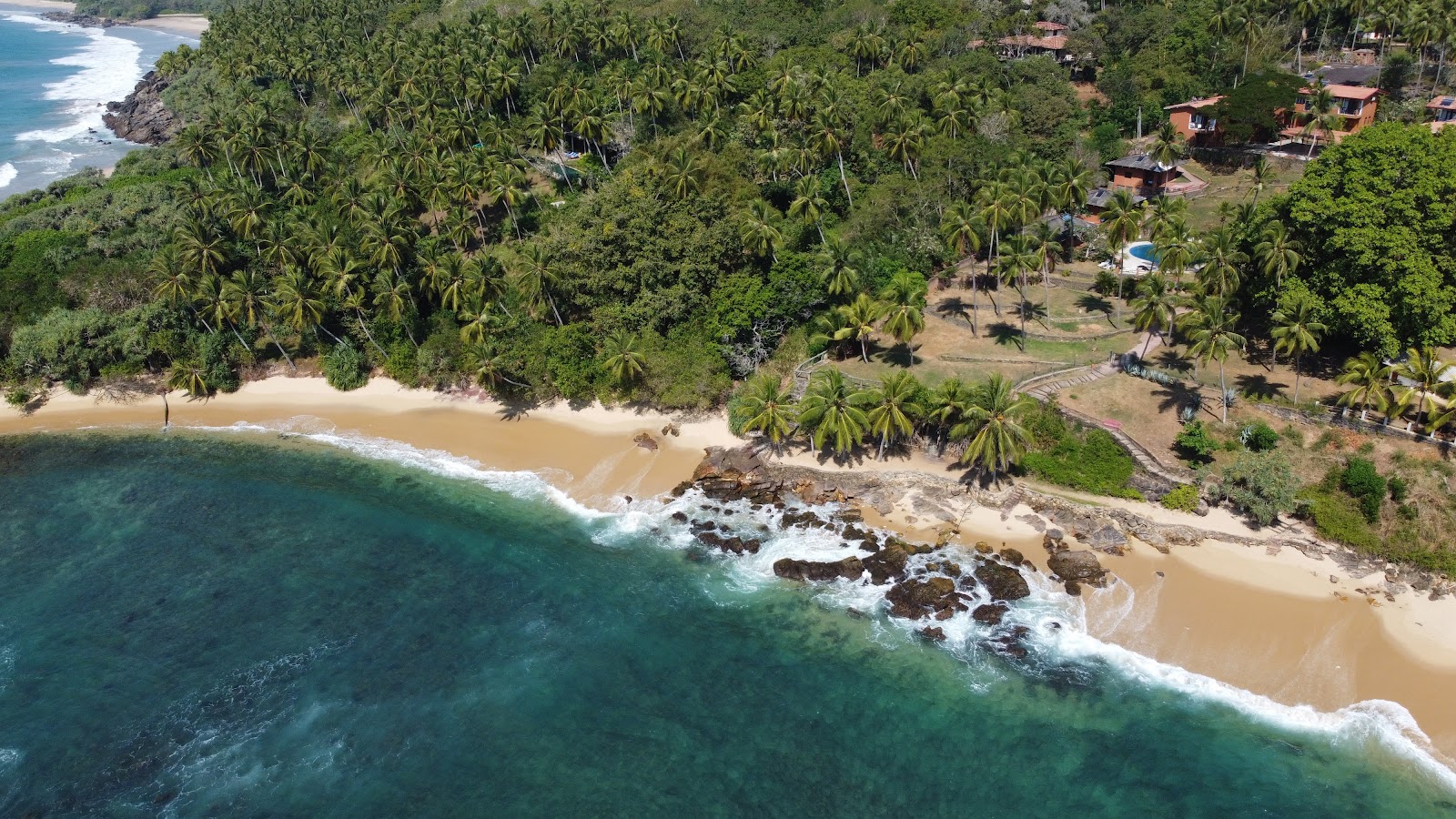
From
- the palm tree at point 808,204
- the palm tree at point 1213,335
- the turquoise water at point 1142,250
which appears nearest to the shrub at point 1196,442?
the palm tree at point 1213,335

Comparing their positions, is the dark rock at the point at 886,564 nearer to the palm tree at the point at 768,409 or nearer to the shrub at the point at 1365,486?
the palm tree at the point at 768,409

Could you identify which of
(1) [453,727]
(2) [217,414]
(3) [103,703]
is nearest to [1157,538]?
(1) [453,727]

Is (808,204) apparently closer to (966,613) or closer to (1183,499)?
(1183,499)

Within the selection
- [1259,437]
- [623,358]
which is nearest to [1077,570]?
[1259,437]

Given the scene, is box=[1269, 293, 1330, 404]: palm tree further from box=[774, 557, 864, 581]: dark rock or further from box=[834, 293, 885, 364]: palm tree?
box=[774, 557, 864, 581]: dark rock

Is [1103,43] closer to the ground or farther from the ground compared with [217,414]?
farther from the ground

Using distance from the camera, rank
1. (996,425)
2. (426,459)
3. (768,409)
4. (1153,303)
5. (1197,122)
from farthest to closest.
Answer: (1197,122)
(426,459)
(768,409)
(1153,303)
(996,425)

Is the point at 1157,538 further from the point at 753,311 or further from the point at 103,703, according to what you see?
the point at 103,703
